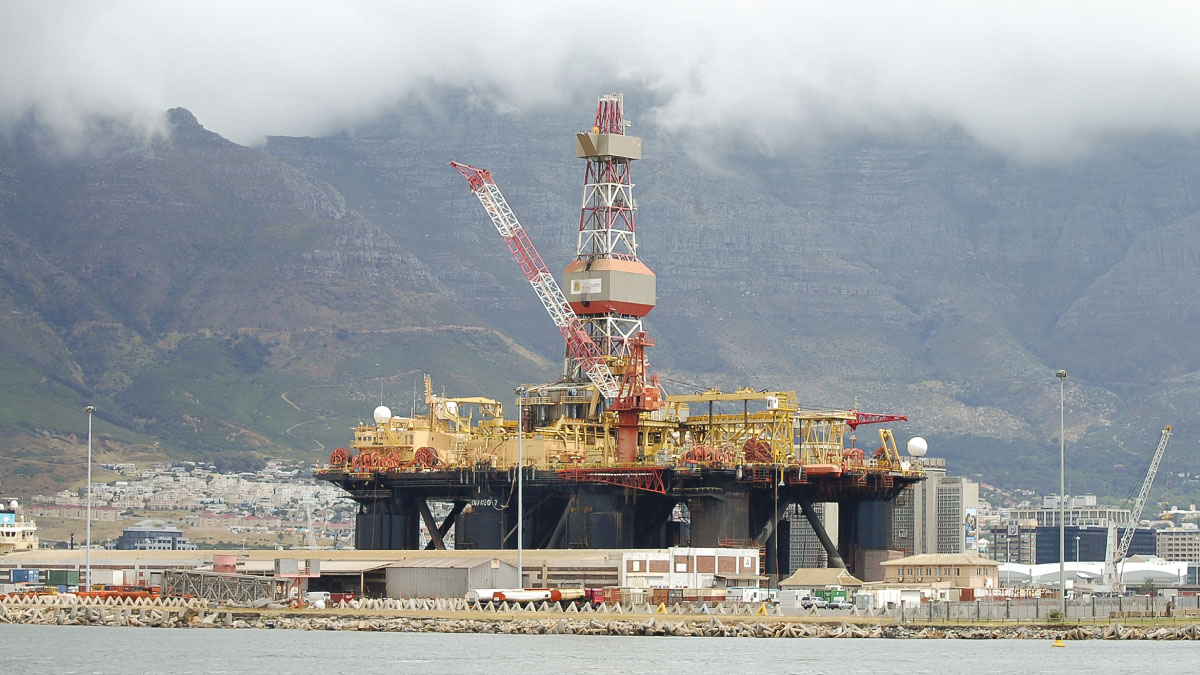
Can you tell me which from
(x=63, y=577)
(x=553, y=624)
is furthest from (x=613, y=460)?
(x=63, y=577)

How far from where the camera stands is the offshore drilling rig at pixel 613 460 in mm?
177375

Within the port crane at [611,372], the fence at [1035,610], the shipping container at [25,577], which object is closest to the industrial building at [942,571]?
the fence at [1035,610]

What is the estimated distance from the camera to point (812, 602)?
16038 cm

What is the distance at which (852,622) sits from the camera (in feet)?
490

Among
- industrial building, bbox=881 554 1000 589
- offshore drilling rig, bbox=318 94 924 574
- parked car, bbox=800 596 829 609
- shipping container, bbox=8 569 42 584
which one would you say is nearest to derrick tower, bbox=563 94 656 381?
offshore drilling rig, bbox=318 94 924 574

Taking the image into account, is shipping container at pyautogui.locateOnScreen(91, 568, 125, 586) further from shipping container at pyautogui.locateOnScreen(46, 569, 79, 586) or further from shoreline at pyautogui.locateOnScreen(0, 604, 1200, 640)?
shoreline at pyautogui.locateOnScreen(0, 604, 1200, 640)

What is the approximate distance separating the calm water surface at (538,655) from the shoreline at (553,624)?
33.0 inches

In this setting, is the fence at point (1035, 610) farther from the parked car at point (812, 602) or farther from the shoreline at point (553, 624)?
the parked car at point (812, 602)

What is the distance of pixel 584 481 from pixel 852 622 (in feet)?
120

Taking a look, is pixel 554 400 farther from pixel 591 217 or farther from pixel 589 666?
pixel 589 666

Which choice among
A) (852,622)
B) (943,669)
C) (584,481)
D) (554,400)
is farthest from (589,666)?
(554,400)

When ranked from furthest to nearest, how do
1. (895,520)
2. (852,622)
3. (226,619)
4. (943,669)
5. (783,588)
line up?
(895,520)
(783,588)
(226,619)
(852,622)
(943,669)

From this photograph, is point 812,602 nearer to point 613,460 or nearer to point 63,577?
point 613,460

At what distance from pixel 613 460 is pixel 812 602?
91.4ft
